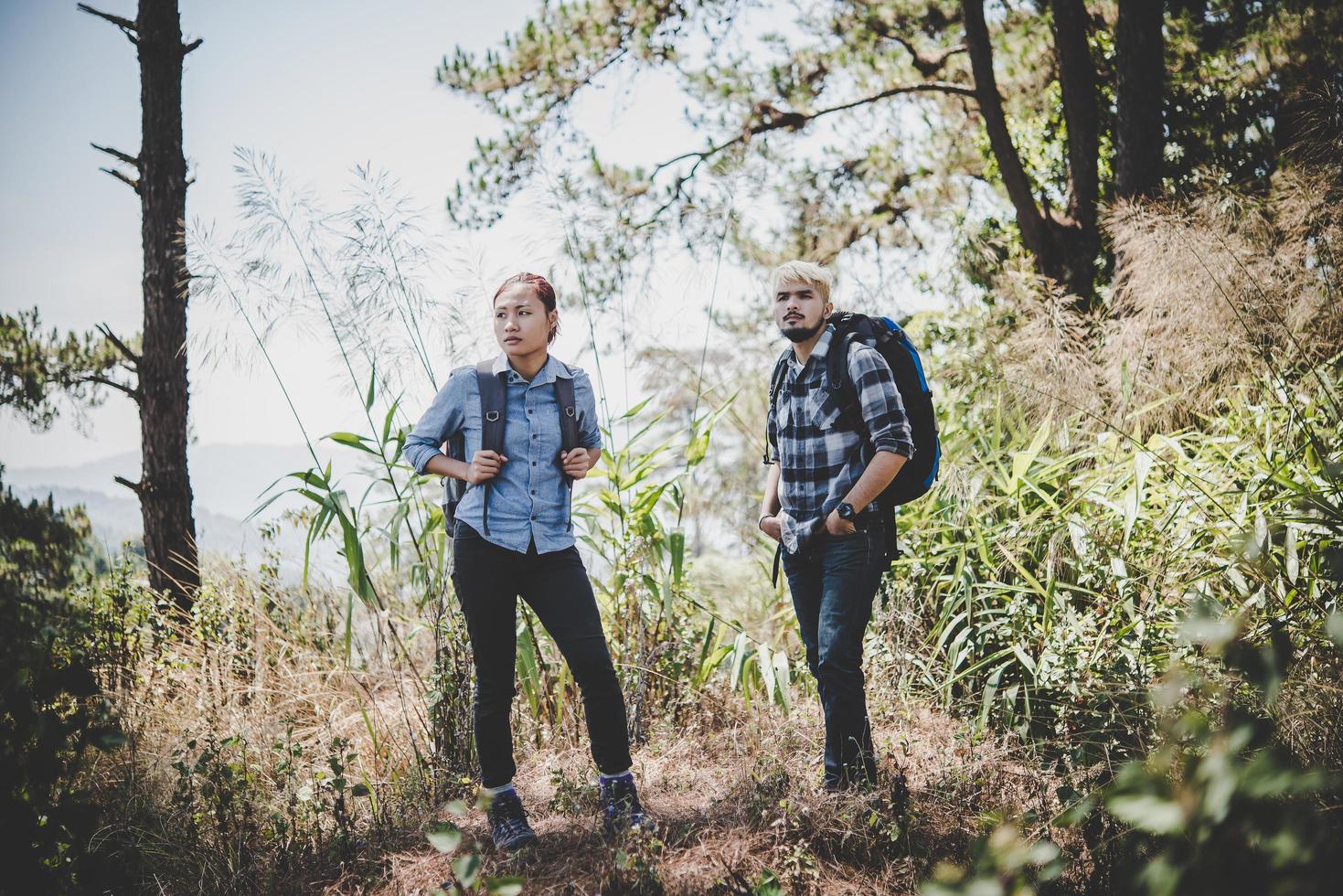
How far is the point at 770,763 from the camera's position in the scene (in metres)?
2.61

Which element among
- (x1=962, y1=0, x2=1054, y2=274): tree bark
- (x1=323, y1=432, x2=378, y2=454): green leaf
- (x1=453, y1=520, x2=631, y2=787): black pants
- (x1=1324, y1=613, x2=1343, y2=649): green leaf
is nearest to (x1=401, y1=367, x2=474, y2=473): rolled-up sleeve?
(x1=453, y1=520, x2=631, y2=787): black pants

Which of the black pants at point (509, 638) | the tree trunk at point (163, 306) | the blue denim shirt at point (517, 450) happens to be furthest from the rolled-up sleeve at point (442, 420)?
the tree trunk at point (163, 306)

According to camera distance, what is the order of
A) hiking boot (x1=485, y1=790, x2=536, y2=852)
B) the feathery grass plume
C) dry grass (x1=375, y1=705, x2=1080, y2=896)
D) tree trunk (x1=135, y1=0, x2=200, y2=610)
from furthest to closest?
tree trunk (x1=135, y1=0, x2=200, y2=610)
the feathery grass plume
hiking boot (x1=485, y1=790, x2=536, y2=852)
dry grass (x1=375, y1=705, x2=1080, y2=896)

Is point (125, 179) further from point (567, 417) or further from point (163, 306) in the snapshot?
point (567, 417)

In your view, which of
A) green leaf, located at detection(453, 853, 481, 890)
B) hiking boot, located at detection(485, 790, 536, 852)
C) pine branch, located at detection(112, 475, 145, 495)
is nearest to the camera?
green leaf, located at detection(453, 853, 481, 890)

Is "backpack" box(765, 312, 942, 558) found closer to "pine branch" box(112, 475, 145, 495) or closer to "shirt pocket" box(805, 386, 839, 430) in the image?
"shirt pocket" box(805, 386, 839, 430)

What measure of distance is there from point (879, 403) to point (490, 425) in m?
1.14

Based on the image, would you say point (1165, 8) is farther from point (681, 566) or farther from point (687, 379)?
point (681, 566)

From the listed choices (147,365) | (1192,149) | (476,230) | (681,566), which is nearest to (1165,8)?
(1192,149)

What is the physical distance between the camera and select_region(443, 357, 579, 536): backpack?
2.30 meters

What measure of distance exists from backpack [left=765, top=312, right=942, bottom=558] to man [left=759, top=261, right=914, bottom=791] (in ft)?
0.05

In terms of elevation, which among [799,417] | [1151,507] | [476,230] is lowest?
[1151,507]

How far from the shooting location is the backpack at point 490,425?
2.30m

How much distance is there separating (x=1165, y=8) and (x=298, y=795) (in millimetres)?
7957
